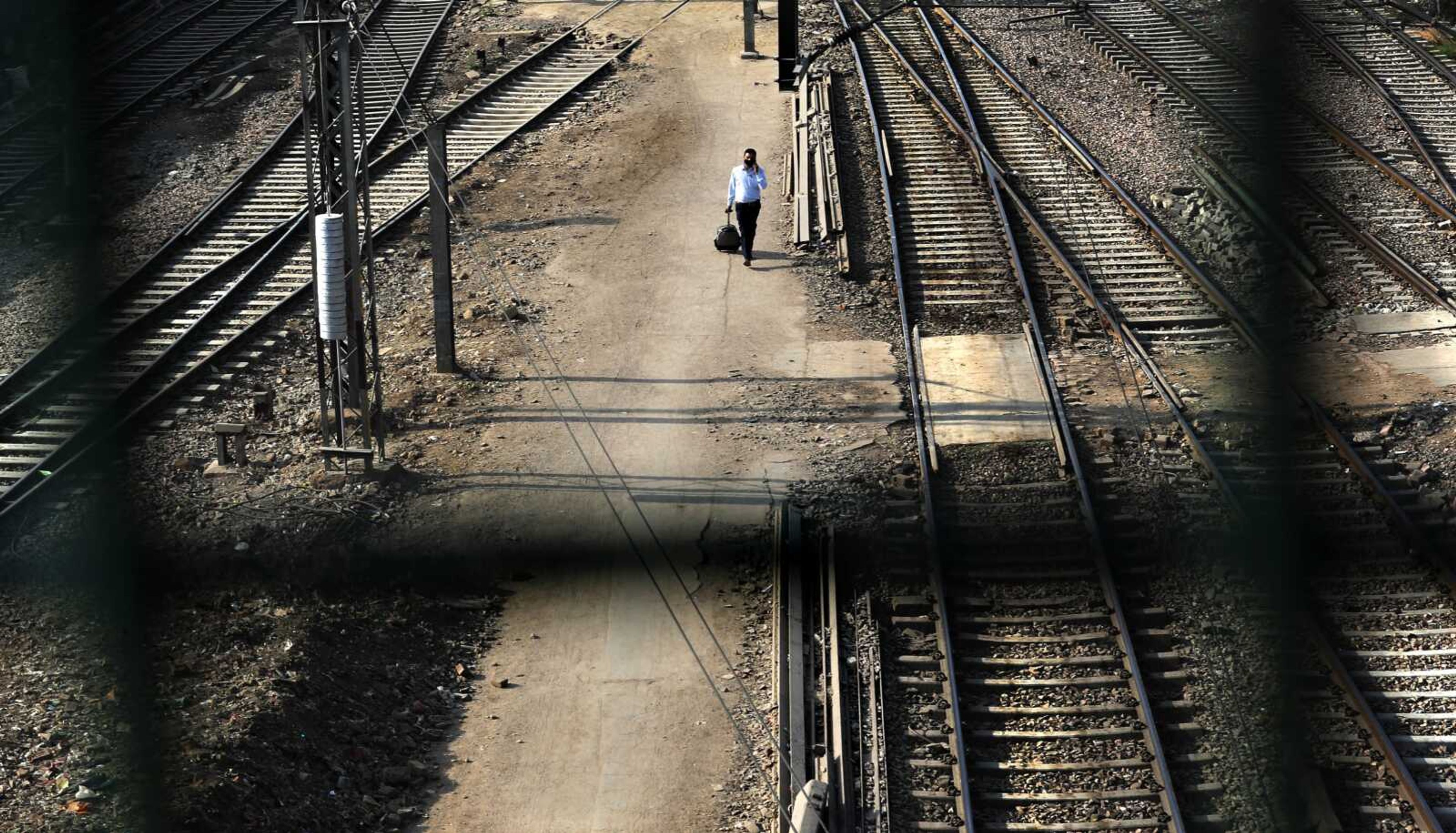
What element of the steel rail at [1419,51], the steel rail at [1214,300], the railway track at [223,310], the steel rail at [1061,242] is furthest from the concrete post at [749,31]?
the steel rail at [1419,51]

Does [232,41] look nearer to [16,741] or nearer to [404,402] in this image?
[404,402]

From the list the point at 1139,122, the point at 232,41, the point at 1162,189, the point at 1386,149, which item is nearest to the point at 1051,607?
the point at 1162,189

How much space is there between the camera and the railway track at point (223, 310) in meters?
1.41

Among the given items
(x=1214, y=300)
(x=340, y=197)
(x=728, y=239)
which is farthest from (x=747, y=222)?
(x=1214, y=300)

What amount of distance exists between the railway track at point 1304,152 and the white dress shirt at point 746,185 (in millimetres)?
4244

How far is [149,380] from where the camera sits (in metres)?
12.8

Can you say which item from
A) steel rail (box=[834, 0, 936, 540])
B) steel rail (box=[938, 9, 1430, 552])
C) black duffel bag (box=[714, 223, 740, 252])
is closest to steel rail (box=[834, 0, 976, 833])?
steel rail (box=[834, 0, 936, 540])

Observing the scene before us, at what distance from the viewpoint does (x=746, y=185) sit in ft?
50.1

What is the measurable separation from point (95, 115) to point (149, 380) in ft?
40.2

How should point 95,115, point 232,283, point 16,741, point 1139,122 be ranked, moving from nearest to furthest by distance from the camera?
point 95,115 → point 16,741 → point 232,283 → point 1139,122

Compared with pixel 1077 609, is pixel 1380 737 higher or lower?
higher

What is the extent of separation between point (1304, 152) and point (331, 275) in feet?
31.9

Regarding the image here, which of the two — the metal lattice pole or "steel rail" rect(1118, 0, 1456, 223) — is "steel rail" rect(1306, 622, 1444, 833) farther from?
the metal lattice pole

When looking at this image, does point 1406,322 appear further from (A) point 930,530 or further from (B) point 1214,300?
(A) point 930,530
